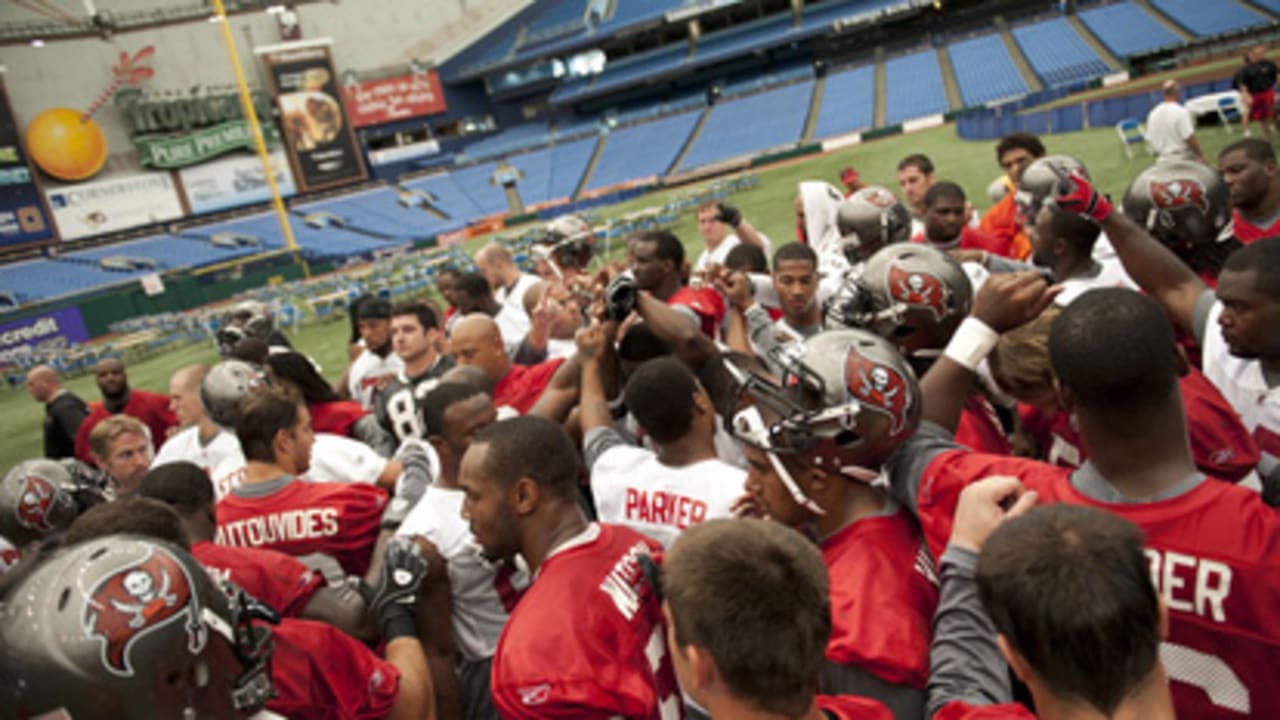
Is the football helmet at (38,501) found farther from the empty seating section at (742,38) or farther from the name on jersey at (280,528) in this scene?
the empty seating section at (742,38)

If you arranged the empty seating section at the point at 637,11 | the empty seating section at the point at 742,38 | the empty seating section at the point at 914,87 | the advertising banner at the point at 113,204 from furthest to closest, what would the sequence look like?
the empty seating section at the point at 637,11 → the empty seating section at the point at 742,38 → the advertising banner at the point at 113,204 → the empty seating section at the point at 914,87

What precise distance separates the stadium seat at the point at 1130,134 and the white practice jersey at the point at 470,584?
15.3m

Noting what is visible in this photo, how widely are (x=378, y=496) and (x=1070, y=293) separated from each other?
3215 mm

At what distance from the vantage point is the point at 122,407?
7.38 meters

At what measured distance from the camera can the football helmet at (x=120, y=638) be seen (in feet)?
4.88

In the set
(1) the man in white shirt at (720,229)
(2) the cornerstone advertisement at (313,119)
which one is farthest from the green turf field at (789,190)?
(2) the cornerstone advertisement at (313,119)

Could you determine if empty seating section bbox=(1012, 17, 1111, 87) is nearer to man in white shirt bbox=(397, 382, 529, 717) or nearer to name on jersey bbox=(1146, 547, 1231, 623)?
man in white shirt bbox=(397, 382, 529, 717)

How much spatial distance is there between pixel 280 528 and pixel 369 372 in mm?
3358

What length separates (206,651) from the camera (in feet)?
5.58

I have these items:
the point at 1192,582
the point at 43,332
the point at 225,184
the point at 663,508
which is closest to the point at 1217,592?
the point at 1192,582

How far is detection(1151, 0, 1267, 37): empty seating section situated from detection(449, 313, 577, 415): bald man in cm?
3675

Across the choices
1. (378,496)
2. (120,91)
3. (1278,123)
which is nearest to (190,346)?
(378,496)

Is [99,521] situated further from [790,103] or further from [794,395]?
[790,103]

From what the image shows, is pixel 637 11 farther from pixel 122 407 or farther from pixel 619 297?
pixel 619 297
